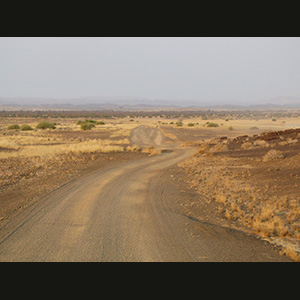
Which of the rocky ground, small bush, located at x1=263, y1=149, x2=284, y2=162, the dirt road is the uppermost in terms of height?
small bush, located at x1=263, y1=149, x2=284, y2=162

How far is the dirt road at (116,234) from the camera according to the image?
21.5ft

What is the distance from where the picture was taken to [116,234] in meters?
7.87

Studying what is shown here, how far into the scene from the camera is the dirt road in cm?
655

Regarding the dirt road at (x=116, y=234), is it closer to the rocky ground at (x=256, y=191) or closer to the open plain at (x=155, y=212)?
the open plain at (x=155, y=212)

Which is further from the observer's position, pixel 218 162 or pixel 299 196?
pixel 218 162

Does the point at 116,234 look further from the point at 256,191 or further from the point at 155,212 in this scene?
the point at 256,191

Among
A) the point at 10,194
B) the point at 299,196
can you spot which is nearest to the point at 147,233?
the point at 299,196

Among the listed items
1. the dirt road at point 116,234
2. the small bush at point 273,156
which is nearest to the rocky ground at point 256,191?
the small bush at point 273,156

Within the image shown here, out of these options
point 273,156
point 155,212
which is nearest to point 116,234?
point 155,212

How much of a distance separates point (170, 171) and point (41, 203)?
29.8 feet

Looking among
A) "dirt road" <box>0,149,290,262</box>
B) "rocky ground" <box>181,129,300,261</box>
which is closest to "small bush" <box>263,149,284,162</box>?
"rocky ground" <box>181,129,300,261</box>

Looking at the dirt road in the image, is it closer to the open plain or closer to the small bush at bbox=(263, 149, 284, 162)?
the open plain

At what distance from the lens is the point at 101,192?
12.5 m

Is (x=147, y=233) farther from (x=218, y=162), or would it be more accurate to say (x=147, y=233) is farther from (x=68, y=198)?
(x=218, y=162)
